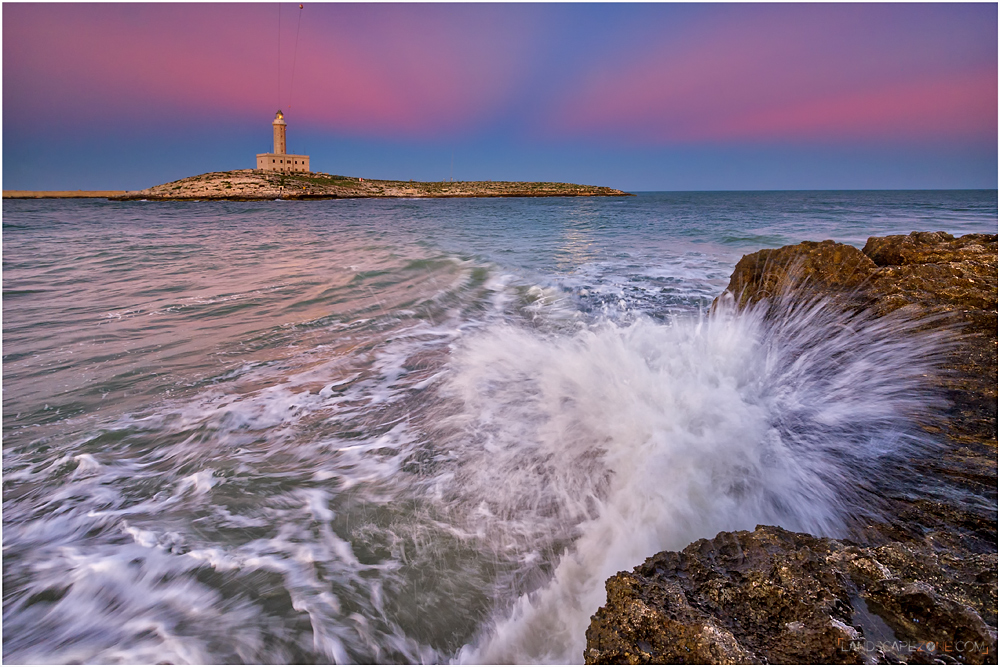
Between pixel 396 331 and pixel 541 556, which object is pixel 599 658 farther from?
pixel 396 331

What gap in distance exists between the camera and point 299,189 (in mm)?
77188

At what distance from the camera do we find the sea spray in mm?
2348

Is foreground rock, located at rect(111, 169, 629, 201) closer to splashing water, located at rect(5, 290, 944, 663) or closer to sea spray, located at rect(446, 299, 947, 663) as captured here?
splashing water, located at rect(5, 290, 944, 663)

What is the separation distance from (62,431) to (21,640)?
2186 mm

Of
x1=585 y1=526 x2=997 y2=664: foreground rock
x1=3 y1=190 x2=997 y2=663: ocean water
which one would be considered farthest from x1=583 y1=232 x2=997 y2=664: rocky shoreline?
x1=3 y1=190 x2=997 y2=663: ocean water

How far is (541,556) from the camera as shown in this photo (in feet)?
8.00

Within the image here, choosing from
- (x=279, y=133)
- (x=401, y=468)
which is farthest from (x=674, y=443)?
(x=279, y=133)

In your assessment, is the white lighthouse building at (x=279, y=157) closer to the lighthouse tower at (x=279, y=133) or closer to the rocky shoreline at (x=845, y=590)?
the lighthouse tower at (x=279, y=133)

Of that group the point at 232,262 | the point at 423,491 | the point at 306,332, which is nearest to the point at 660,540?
the point at 423,491

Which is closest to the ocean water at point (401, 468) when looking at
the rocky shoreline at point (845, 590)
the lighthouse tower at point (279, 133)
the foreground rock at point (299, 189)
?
the rocky shoreline at point (845, 590)

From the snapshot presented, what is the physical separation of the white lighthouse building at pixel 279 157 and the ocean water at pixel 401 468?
108 m

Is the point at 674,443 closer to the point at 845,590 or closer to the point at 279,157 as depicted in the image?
the point at 845,590

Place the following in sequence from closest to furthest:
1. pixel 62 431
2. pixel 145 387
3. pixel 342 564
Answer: pixel 342 564 → pixel 62 431 → pixel 145 387

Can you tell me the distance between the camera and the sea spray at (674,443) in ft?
7.70
